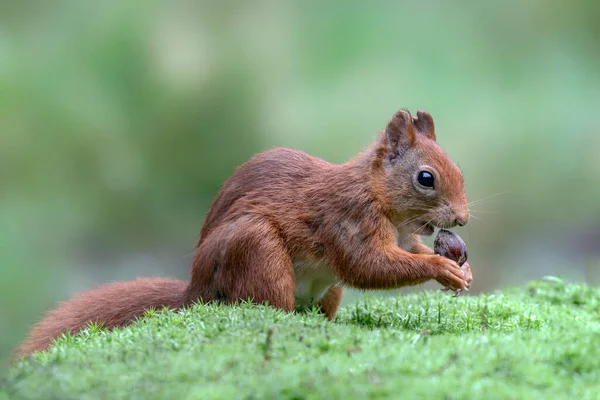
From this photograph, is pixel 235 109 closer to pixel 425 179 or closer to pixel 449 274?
pixel 425 179

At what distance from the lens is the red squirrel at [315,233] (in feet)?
15.9

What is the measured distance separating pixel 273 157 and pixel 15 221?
5151 millimetres

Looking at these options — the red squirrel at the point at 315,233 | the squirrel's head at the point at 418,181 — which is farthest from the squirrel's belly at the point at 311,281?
the squirrel's head at the point at 418,181

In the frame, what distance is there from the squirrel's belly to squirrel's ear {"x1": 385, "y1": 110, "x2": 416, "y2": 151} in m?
0.94

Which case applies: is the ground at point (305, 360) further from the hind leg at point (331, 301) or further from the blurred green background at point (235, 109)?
the blurred green background at point (235, 109)

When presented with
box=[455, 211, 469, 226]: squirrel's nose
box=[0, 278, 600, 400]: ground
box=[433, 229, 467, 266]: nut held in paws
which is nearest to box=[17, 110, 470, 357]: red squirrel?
box=[455, 211, 469, 226]: squirrel's nose

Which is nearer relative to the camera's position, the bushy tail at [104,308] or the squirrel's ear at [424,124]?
the bushy tail at [104,308]

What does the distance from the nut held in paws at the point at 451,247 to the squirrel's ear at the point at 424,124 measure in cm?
70

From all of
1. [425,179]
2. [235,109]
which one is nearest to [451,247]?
[425,179]

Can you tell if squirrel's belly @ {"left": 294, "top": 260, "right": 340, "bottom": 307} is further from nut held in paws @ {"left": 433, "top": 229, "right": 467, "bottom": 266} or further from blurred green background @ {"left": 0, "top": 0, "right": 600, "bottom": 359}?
blurred green background @ {"left": 0, "top": 0, "right": 600, "bottom": 359}

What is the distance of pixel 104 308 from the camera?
17.1 ft

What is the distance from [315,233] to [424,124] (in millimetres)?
1094

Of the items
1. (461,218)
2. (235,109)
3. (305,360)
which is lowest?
(305,360)

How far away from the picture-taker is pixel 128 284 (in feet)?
18.1
